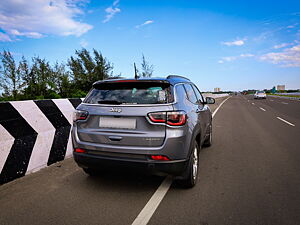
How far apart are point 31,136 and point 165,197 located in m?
2.48

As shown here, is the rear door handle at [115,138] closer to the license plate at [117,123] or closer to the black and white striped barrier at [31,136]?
the license plate at [117,123]

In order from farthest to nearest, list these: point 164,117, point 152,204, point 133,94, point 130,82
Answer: point 130,82 < point 133,94 < point 152,204 < point 164,117

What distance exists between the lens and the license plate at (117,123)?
8.25 feet

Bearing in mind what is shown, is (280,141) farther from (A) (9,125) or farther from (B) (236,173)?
(A) (9,125)

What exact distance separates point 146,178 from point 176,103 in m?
1.45

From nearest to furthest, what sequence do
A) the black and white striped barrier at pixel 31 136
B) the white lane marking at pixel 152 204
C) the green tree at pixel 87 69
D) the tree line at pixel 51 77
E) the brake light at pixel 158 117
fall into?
A: 1. the white lane marking at pixel 152 204
2. the brake light at pixel 158 117
3. the black and white striped barrier at pixel 31 136
4. the tree line at pixel 51 77
5. the green tree at pixel 87 69

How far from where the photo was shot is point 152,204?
2547 mm

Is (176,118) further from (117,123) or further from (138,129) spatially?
(117,123)

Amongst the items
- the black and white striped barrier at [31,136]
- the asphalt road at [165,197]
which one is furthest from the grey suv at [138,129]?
the black and white striped barrier at [31,136]

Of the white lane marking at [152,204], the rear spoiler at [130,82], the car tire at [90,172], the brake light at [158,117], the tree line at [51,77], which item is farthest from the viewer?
the tree line at [51,77]

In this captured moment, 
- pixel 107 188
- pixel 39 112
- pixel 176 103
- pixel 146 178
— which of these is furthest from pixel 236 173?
pixel 39 112

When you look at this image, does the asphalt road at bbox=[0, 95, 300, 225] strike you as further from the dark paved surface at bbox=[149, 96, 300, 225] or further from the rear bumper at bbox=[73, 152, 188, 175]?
the rear bumper at bbox=[73, 152, 188, 175]

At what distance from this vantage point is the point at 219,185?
309 cm

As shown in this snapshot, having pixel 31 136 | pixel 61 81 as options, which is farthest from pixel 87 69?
pixel 31 136
